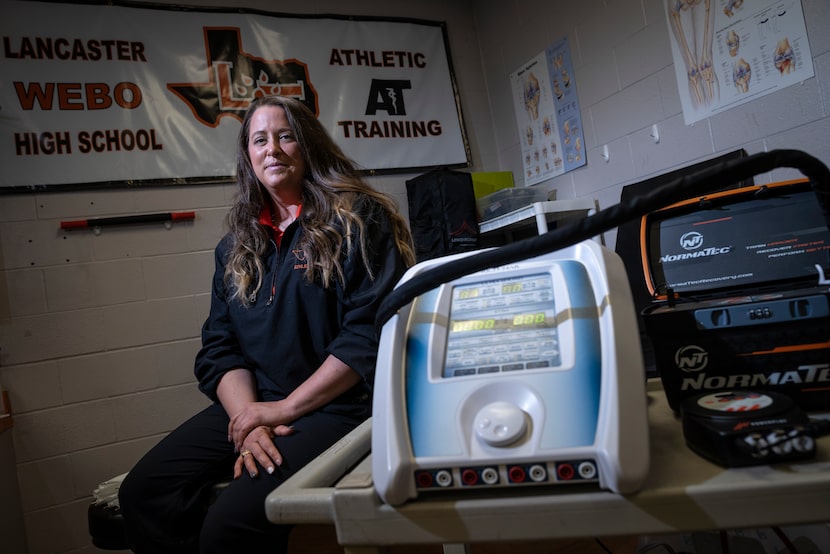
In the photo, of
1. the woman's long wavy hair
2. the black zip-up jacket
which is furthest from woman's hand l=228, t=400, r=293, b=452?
the woman's long wavy hair

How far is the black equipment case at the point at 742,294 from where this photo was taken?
1.85 ft

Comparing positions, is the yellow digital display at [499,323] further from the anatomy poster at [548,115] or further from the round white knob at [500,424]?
the anatomy poster at [548,115]

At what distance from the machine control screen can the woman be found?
59cm

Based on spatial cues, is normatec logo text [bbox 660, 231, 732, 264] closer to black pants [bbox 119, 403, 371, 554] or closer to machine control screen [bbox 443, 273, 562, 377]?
machine control screen [bbox 443, 273, 562, 377]

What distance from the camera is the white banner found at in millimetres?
2252

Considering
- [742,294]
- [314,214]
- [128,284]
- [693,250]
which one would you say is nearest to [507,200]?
[314,214]

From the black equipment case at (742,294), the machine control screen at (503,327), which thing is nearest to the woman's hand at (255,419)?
the machine control screen at (503,327)

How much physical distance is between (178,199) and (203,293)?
1.47 feet

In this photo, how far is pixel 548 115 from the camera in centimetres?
284

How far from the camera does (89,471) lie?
2.20 meters

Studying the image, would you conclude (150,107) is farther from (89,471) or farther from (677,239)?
(677,239)

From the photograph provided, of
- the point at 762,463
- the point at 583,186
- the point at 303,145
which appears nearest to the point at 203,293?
the point at 303,145

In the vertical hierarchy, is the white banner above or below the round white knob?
above

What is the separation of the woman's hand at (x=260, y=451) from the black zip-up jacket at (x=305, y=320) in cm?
16
